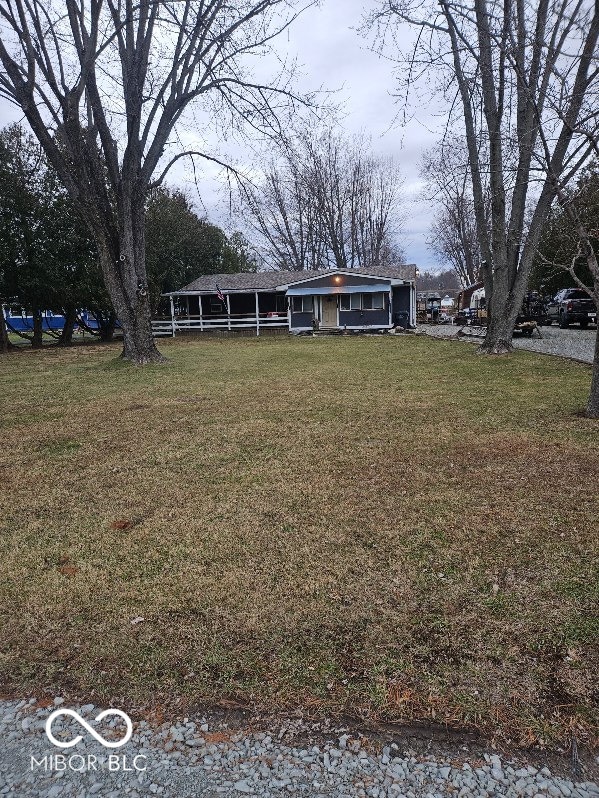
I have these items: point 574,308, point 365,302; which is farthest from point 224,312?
point 574,308

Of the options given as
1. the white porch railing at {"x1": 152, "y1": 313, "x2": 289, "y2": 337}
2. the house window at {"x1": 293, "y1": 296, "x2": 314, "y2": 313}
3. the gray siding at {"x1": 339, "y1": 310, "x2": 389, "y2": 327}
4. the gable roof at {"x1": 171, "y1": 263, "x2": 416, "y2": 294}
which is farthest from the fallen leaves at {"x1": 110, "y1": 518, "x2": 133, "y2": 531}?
the house window at {"x1": 293, "y1": 296, "x2": 314, "y2": 313}

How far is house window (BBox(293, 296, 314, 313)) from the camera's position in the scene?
2764 cm

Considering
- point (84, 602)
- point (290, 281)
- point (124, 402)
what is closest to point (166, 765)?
point (84, 602)

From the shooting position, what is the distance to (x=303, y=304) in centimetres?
2800

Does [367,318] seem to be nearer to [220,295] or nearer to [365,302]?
[365,302]

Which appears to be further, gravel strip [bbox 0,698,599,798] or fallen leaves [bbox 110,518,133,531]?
fallen leaves [bbox 110,518,133,531]

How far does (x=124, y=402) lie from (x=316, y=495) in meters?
5.18

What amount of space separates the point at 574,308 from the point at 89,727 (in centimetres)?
2429

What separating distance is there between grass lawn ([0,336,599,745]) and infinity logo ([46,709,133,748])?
0.22 ft

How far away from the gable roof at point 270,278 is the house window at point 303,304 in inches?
41.3

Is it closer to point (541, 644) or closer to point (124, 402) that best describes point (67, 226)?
Answer: point (124, 402)

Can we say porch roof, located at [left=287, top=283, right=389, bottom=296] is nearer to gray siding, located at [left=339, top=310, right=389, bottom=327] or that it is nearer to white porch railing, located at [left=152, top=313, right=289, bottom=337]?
gray siding, located at [left=339, top=310, right=389, bottom=327]

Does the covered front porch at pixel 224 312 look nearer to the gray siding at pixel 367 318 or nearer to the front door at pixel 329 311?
the front door at pixel 329 311

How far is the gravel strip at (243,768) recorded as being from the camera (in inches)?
56.9
